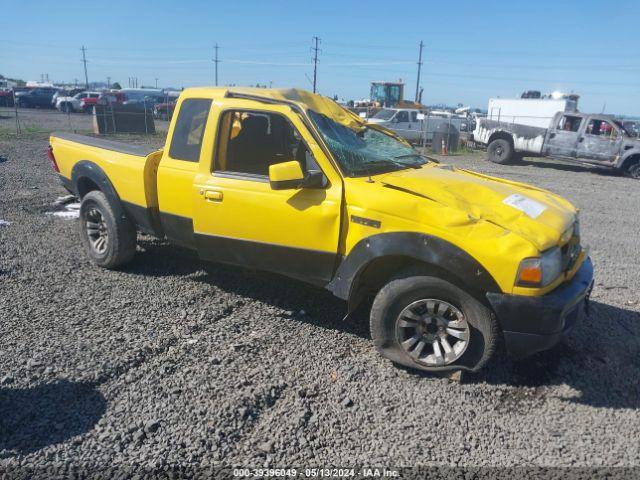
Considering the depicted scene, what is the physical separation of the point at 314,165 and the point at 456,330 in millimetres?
1703

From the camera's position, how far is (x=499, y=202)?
349 cm

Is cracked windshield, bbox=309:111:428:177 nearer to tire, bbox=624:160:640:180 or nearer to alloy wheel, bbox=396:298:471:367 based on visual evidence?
alloy wheel, bbox=396:298:471:367

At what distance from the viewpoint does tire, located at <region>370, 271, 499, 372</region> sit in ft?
10.7

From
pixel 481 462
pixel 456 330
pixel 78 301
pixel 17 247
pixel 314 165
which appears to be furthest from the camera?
pixel 17 247

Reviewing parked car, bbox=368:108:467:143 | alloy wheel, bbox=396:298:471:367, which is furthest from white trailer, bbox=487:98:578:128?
alloy wheel, bbox=396:298:471:367

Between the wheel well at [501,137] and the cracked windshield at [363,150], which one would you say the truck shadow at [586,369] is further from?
the wheel well at [501,137]

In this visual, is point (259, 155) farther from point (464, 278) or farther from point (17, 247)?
point (17, 247)

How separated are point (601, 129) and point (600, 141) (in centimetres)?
41

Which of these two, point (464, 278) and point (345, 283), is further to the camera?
point (345, 283)

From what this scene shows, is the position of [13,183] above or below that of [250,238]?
below

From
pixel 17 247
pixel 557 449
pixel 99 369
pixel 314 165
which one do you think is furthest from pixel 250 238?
pixel 17 247

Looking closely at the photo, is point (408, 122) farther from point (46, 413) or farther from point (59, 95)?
point (59, 95)

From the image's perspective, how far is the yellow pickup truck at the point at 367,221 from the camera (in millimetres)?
3109

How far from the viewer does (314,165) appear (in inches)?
157
